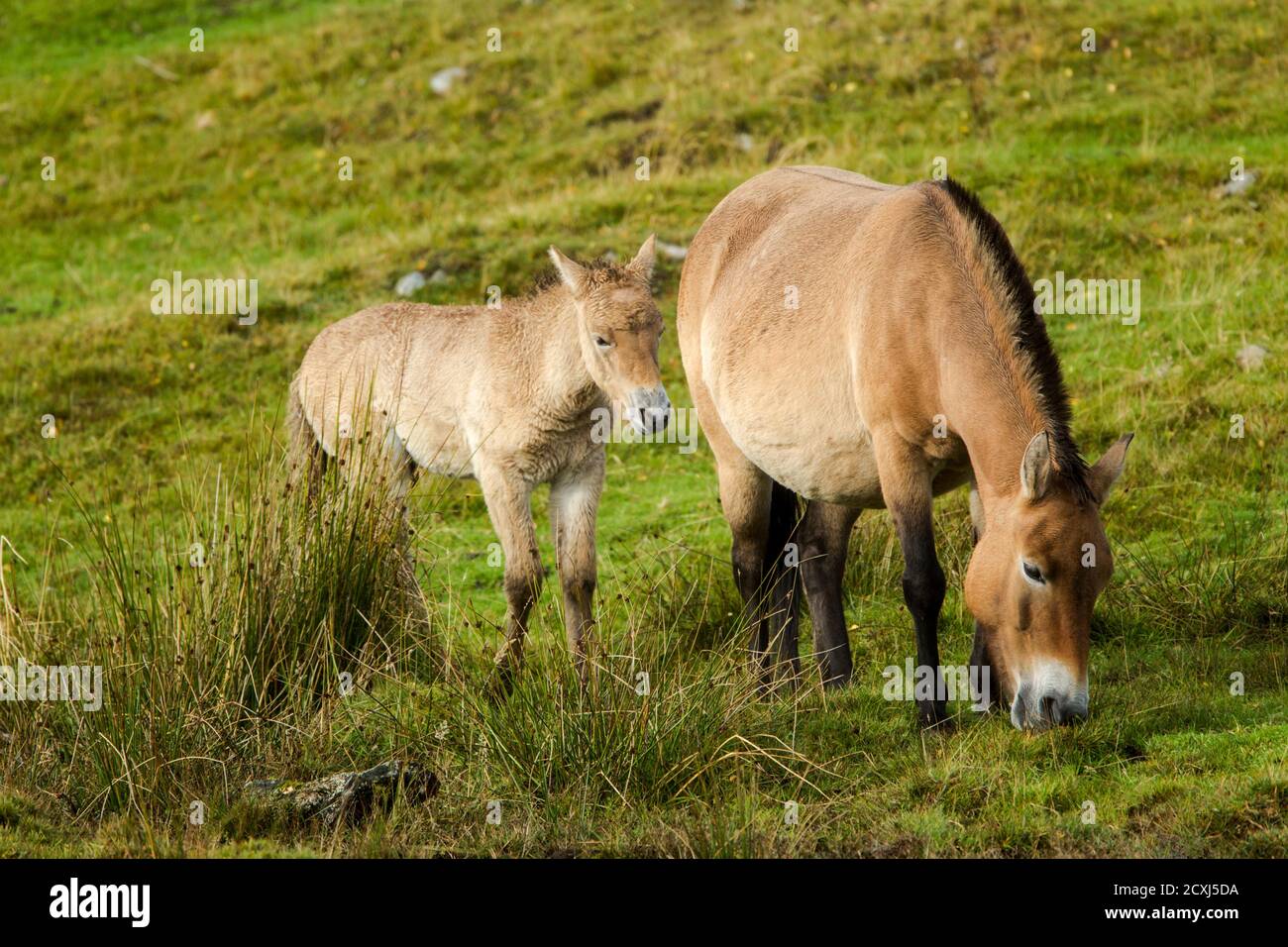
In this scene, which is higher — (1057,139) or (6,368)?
(1057,139)

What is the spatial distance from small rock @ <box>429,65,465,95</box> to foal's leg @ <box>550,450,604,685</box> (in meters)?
12.7

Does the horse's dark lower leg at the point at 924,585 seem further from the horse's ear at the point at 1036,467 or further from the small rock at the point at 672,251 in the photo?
the small rock at the point at 672,251

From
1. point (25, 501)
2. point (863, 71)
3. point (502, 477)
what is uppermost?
point (863, 71)

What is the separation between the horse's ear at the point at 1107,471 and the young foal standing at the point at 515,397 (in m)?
2.23

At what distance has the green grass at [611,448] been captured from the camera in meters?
6.15

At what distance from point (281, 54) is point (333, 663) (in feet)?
55.3

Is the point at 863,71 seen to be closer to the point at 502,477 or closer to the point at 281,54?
the point at 281,54

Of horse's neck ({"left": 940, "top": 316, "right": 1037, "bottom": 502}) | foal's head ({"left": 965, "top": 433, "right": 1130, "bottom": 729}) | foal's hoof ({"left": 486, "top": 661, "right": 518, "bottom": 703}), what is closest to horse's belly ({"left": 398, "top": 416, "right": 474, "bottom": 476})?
foal's hoof ({"left": 486, "top": 661, "right": 518, "bottom": 703})

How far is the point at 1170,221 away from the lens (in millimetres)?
13453

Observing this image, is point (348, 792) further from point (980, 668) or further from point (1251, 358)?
point (1251, 358)

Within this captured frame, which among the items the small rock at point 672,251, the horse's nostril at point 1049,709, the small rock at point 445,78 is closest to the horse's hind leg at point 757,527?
the horse's nostril at point 1049,709

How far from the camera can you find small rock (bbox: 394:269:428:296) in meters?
14.2

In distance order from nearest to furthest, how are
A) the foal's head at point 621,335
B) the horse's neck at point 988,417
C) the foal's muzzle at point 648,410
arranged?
the horse's neck at point 988,417, the foal's muzzle at point 648,410, the foal's head at point 621,335
